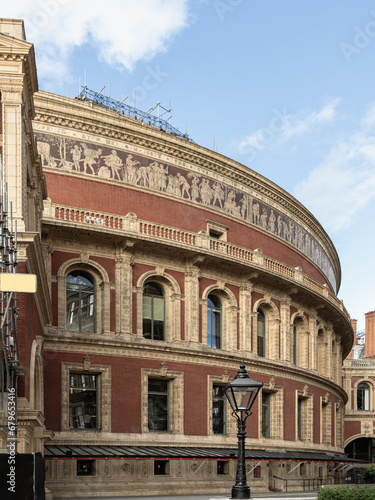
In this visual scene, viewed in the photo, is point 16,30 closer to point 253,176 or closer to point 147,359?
point 147,359

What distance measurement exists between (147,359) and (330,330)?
19911 millimetres

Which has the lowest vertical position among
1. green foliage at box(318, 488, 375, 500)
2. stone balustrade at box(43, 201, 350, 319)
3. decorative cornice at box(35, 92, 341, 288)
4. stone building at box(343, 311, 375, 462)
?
stone building at box(343, 311, 375, 462)

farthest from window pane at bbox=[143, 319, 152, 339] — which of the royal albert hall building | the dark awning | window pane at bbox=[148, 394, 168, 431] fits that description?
the dark awning

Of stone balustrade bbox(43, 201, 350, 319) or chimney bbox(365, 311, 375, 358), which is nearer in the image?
stone balustrade bbox(43, 201, 350, 319)

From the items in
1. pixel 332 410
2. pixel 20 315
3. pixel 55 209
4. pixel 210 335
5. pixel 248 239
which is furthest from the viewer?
pixel 332 410

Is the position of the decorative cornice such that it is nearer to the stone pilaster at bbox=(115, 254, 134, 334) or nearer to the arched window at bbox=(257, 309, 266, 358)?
the stone pilaster at bbox=(115, 254, 134, 334)

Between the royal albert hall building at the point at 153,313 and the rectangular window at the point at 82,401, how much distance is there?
0.06 m

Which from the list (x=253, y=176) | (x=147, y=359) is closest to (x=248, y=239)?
(x=253, y=176)

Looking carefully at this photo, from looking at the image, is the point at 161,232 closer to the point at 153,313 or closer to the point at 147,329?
the point at 153,313

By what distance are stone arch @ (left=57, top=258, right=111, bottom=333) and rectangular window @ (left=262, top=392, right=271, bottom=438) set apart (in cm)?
1136

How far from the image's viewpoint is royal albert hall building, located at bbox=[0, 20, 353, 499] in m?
33.6

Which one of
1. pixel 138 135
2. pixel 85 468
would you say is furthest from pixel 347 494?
pixel 138 135

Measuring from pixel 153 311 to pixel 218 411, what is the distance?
607 cm

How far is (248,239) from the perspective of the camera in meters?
43.1
